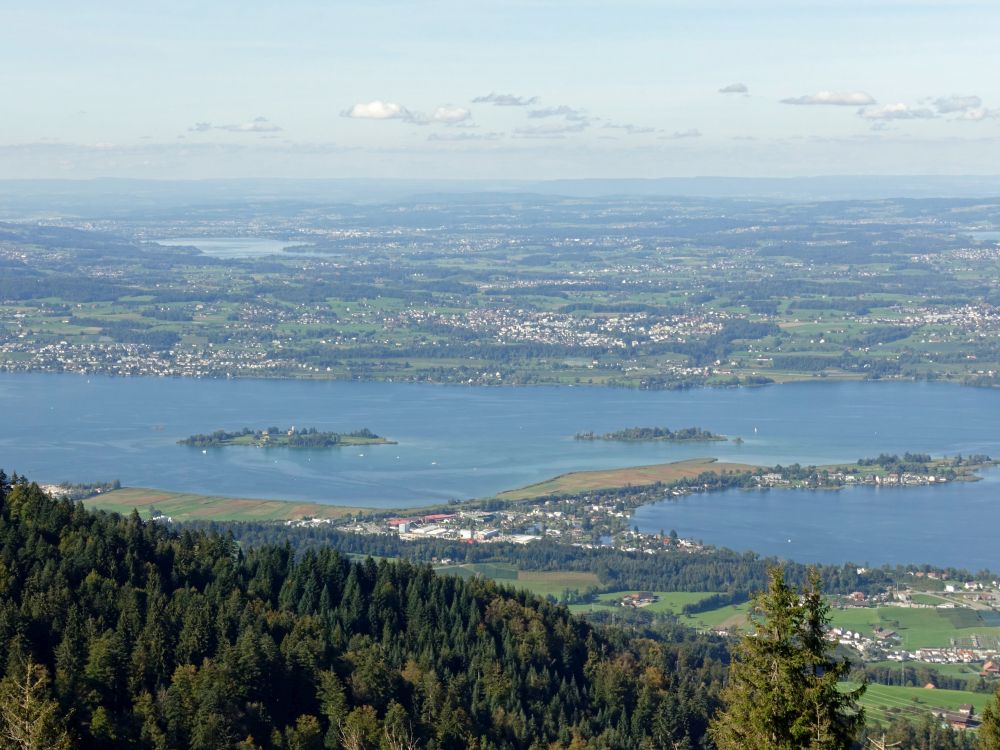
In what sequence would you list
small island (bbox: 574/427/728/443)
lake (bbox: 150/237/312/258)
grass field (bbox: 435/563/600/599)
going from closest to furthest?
grass field (bbox: 435/563/600/599)
small island (bbox: 574/427/728/443)
lake (bbox: 150/237/312/258)

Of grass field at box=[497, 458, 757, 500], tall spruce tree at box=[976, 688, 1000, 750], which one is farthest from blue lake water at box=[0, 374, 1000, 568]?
tall spruce tree at box=[976, 688, 1000, 750]

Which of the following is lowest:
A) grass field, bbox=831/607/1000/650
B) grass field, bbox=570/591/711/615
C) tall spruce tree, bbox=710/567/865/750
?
grass field, bbox=570/591/711/615

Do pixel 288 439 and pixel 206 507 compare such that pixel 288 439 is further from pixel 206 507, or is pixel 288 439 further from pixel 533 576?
pixel 533 576

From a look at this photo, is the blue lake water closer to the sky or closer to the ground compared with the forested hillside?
closer to the ground

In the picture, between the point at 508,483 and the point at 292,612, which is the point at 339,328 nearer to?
the point at 508,483

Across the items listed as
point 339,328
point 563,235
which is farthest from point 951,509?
point 563,235

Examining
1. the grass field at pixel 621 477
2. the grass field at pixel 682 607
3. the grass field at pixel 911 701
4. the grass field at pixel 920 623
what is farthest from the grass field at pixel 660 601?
the grass field at pixel 621 477

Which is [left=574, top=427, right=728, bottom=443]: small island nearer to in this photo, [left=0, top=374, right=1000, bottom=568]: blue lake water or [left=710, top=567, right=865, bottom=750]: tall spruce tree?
[left=0, top=374, right=1000, bottom=568]: blue lake water
